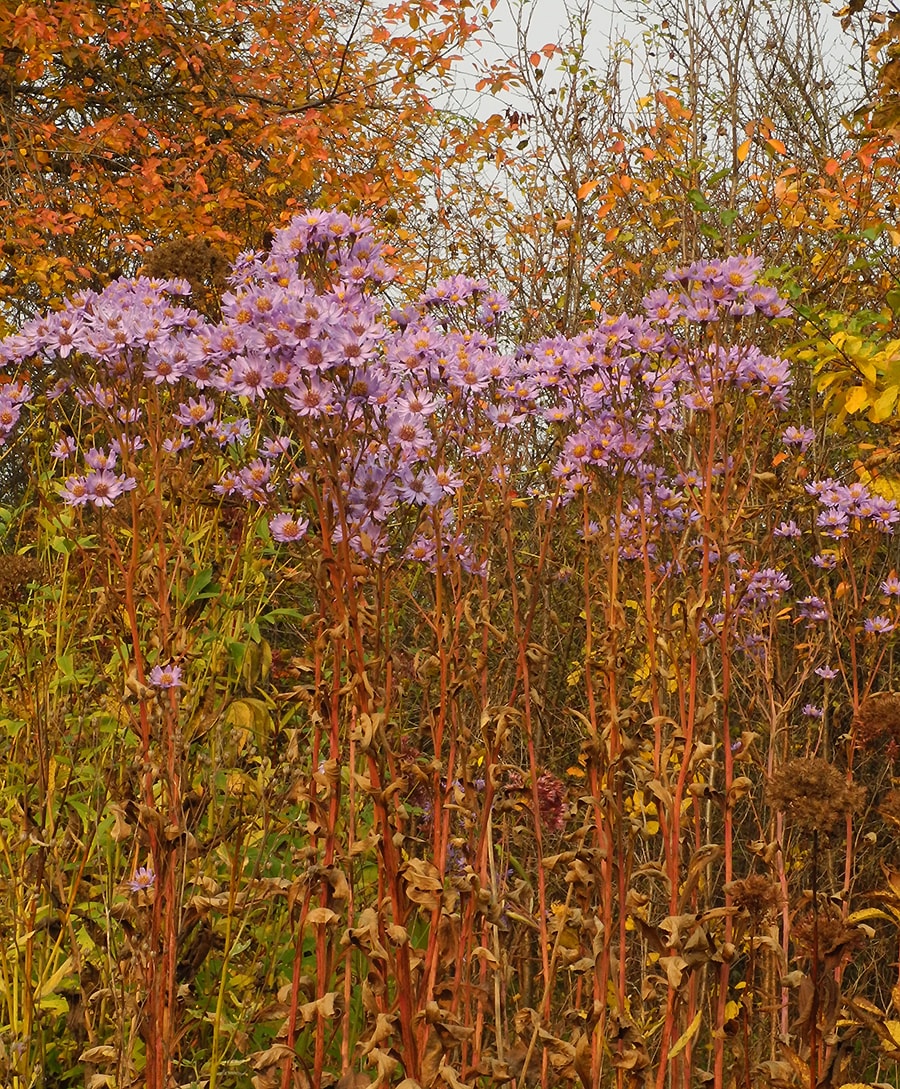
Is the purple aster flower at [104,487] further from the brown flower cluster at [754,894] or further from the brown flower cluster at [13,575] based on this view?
the brown flower cluster at [754,894]

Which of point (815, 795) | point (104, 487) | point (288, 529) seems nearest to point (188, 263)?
point (104, 487)

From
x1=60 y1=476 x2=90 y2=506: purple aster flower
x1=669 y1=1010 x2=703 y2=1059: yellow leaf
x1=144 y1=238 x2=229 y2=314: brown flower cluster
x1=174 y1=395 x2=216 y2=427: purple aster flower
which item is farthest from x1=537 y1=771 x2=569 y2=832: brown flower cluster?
x1=144 y1=238 x2=229 y2=314: brown flower cluster

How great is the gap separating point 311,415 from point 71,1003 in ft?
4.33

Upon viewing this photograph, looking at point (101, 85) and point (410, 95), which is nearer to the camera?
point (410, 95)

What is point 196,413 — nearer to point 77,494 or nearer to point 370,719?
point 77,494

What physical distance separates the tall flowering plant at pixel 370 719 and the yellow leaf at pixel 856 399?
19 cm

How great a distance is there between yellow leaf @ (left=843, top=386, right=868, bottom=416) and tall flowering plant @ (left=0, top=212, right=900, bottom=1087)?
0.62 ft

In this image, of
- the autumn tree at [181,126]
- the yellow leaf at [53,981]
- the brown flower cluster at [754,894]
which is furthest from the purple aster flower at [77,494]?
the autumn tree at [181,126]

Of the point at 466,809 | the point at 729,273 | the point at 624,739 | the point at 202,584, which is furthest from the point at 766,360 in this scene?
the point at 202,584

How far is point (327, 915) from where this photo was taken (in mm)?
1768

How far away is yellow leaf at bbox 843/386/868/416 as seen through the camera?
2.93 m

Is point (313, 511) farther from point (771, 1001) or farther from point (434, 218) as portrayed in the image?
point (434, 218)

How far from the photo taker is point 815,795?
184cm

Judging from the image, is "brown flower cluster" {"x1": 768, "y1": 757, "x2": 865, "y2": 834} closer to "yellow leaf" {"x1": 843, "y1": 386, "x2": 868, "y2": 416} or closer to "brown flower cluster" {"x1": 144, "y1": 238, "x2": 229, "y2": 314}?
"yellow leaf" {"x1": 843, "y1": 386, "x2": 868, "y2": 416}
